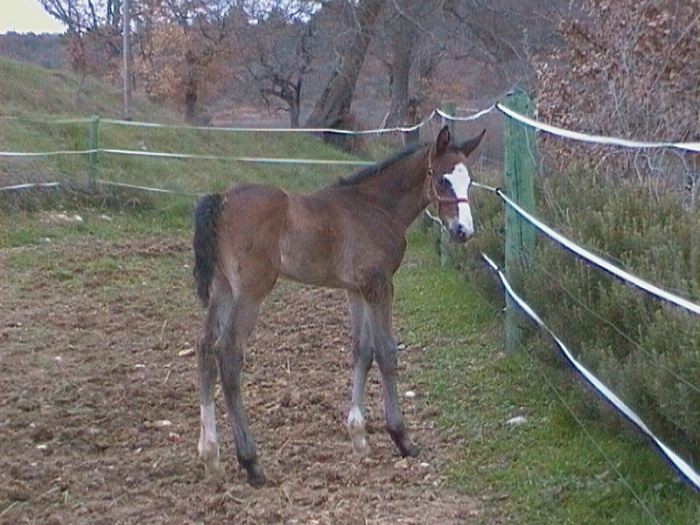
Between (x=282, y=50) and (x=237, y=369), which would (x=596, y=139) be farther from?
(x=282, y=50)

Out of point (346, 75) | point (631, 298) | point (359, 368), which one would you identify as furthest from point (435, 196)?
point (346, 75)

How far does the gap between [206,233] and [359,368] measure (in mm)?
1032

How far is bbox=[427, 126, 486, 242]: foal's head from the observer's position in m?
4.41

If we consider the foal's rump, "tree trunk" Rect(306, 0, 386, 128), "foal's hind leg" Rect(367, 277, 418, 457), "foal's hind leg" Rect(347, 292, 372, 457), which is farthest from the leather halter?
"tree trunk" Rect(306, 0, 386, 128)

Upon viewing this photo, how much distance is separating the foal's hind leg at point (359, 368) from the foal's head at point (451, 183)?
0.59 meters

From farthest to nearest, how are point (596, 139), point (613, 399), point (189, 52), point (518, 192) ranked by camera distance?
1. point (189, 52)
2. point (518, 192)
3. point (613, 399)
4. point (596, 139)

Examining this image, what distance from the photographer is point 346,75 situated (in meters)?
20.1

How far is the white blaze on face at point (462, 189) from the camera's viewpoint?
4.40 m

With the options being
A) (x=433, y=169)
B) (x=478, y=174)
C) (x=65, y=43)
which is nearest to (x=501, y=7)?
(x=478, y=174)

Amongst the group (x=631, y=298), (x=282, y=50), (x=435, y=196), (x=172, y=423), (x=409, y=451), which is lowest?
(x=172, y=423)

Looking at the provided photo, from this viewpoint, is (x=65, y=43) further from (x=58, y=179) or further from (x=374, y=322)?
(x=374, y=322)

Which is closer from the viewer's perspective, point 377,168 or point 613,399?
point 613,399

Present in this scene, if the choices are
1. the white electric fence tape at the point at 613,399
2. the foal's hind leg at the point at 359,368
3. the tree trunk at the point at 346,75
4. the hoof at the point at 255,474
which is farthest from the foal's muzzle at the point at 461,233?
the tree trunk at the point at 346,75

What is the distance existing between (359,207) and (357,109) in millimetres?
21739
